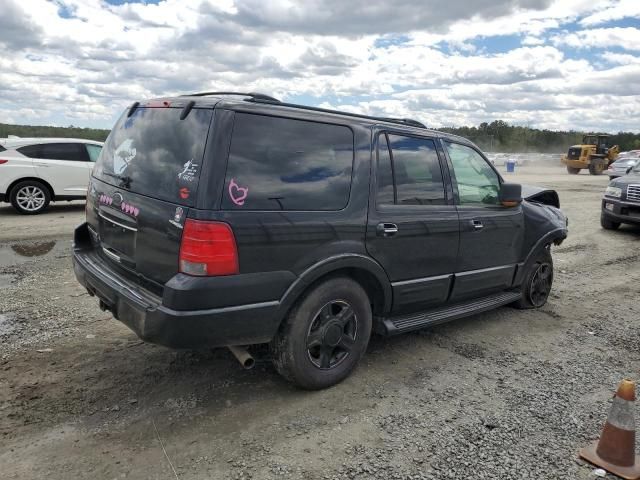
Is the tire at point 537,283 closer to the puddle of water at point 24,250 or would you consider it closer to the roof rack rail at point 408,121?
the roof rack rail at point 408,121

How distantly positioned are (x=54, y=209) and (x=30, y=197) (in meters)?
0.82

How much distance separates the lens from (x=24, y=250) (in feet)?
24.3

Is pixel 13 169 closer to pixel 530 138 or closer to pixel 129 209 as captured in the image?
pixel 129 209

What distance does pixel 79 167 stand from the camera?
11.0 m

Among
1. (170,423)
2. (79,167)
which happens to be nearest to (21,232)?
(79,167)

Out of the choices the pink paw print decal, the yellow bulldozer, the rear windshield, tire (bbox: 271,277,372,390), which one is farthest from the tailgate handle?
the yellow bulldozer

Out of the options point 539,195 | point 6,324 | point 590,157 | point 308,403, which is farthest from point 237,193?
point 590,157

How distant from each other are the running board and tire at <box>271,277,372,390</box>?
0.89 feet

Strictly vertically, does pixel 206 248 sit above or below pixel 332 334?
above

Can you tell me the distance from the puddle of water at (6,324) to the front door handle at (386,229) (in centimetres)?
329

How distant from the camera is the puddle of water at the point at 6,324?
4.41 metres

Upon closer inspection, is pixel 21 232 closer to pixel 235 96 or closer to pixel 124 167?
pixel 124 167

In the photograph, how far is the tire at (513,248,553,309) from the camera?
17.6 feet

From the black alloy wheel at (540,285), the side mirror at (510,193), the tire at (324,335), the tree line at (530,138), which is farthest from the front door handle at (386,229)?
the tree line at (530,138)
